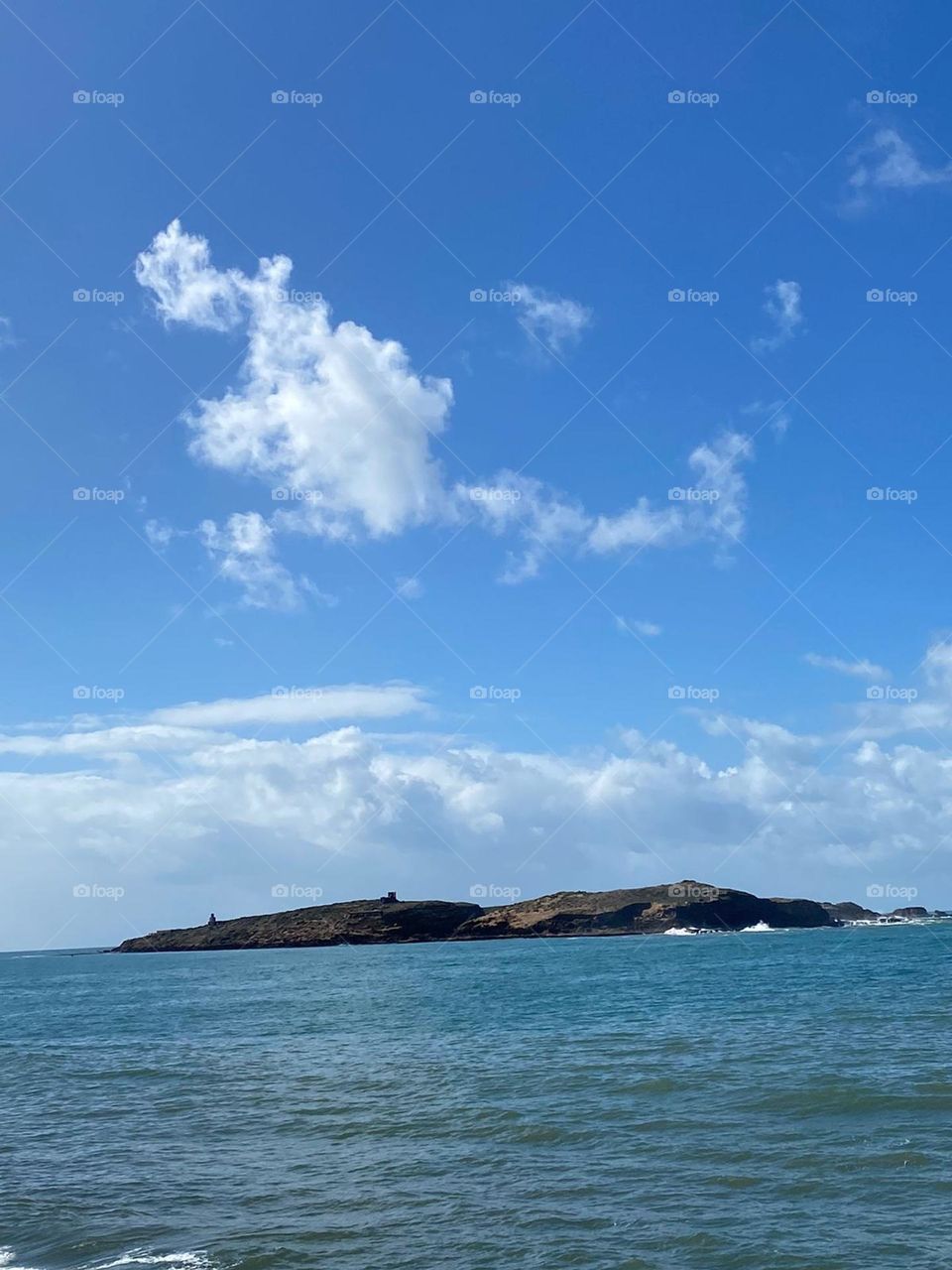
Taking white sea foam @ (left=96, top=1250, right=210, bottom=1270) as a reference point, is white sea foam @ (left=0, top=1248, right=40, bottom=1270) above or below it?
below

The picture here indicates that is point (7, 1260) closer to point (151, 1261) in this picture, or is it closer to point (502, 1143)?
point (151, 1261)

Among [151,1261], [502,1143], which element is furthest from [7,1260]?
[502,1143]

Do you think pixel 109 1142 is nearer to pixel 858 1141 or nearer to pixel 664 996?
pixel 858 1141

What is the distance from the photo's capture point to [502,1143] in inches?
862

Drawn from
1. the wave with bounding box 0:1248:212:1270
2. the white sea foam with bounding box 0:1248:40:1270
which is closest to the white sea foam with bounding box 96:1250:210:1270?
the wave with bounding box 0:1248:212:1270

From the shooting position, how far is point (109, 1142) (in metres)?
24.8

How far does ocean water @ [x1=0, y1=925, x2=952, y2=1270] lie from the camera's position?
15891mm

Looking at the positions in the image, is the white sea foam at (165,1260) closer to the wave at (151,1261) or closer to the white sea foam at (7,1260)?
the wave at (151,1261)

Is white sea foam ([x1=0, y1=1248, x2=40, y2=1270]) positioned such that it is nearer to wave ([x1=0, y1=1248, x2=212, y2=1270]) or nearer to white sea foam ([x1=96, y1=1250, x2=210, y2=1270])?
wave ([x1=0, y1=1248, x2=212, y2=1270])

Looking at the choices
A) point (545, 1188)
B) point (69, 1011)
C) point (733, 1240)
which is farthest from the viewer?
point (69, 1011)

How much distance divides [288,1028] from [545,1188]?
31.6 m

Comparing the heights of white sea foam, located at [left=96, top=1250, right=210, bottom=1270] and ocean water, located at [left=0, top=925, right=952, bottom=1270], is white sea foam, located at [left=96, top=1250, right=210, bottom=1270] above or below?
above

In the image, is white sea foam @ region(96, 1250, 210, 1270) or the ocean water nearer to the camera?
white sea foam @ region(96, 1250, 210, 1270)

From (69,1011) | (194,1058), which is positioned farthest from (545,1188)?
(69,1011)
